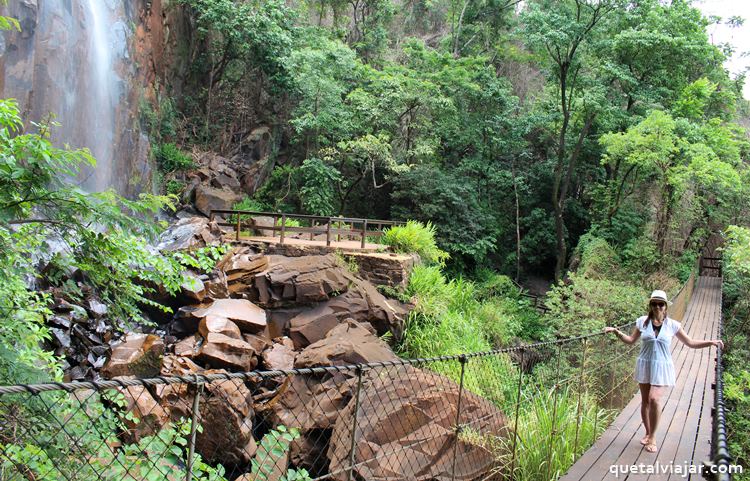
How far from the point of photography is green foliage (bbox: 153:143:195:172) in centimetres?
1647

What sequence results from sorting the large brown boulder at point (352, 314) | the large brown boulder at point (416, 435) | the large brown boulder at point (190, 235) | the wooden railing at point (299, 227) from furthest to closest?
the wooden railing at point (299, 227)
the large brown boulder at point (190, 235)
the large brown boulder at point (352, 314)
the large brown boulder at point (416, 435)

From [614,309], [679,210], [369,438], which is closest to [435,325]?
[614,309]

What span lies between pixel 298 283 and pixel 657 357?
22.1ft

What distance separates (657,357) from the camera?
14.6 feet

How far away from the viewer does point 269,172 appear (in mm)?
19391

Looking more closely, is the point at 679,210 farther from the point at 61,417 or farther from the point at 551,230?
the point at 61,417

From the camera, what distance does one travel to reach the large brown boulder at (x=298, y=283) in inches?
388

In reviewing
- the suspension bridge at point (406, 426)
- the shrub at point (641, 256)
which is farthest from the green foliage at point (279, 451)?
the shrub at point (641, 256)

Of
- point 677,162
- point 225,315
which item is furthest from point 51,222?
point 677,162

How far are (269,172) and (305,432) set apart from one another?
45.9 ft

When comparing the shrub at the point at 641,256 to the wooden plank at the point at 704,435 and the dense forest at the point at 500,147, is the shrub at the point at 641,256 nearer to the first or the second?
the dense forest at the point at 500,147

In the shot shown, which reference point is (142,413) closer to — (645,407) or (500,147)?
(645,407)

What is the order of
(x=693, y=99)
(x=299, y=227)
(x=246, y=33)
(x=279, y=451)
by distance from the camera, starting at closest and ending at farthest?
(x=279, y=451)
(x=299, y=227)
(x=693, y=99)
(x=246, y=33)

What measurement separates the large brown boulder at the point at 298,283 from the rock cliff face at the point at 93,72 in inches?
194
